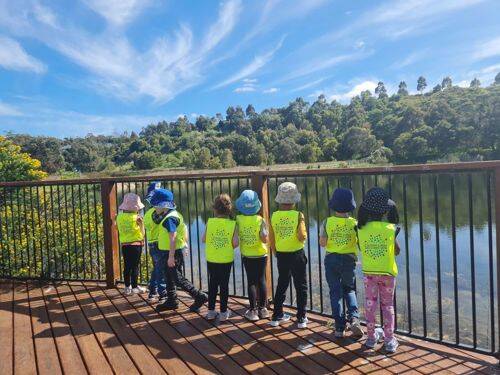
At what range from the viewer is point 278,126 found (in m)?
96.1

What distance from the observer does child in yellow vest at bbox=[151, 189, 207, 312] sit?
3993 millimetres

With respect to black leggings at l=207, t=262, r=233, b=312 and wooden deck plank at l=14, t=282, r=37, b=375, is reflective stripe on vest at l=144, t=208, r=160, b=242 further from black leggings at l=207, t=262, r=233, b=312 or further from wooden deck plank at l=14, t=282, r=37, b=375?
wooden deck plank at l=14, t=282, r=37, b=375

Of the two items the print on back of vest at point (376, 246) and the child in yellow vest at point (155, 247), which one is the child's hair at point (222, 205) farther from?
the print on back of vest at point (376, 246)

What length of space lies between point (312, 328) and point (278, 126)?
93985 millimetres

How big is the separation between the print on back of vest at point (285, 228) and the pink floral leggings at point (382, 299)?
2.28 feet

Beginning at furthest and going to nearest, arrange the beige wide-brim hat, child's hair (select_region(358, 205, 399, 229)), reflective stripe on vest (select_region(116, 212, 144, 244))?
reflective stripe on vest (select_region(116, 212, 144, 244))
the beige wide-brim hat
child's hair (select_region(358, 205, 399, 229))

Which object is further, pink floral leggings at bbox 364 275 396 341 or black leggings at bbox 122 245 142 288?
black leggings at bbox 122 245 142 288

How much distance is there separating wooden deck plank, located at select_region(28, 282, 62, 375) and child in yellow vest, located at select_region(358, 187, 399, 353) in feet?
7.30

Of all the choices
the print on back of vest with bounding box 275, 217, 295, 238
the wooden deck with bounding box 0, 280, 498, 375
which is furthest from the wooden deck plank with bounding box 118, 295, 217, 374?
the print on back of vest with bounding box 275, 217, 295, 238

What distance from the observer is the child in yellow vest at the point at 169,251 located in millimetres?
3993

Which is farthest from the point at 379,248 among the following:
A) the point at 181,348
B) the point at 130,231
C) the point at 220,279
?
the point at 130,231

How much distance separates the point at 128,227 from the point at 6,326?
1402 mm

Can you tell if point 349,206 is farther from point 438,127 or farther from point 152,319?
point 438,127

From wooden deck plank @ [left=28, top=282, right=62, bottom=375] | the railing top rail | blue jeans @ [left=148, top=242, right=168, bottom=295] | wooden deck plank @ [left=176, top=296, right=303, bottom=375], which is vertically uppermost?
the railing top rail
